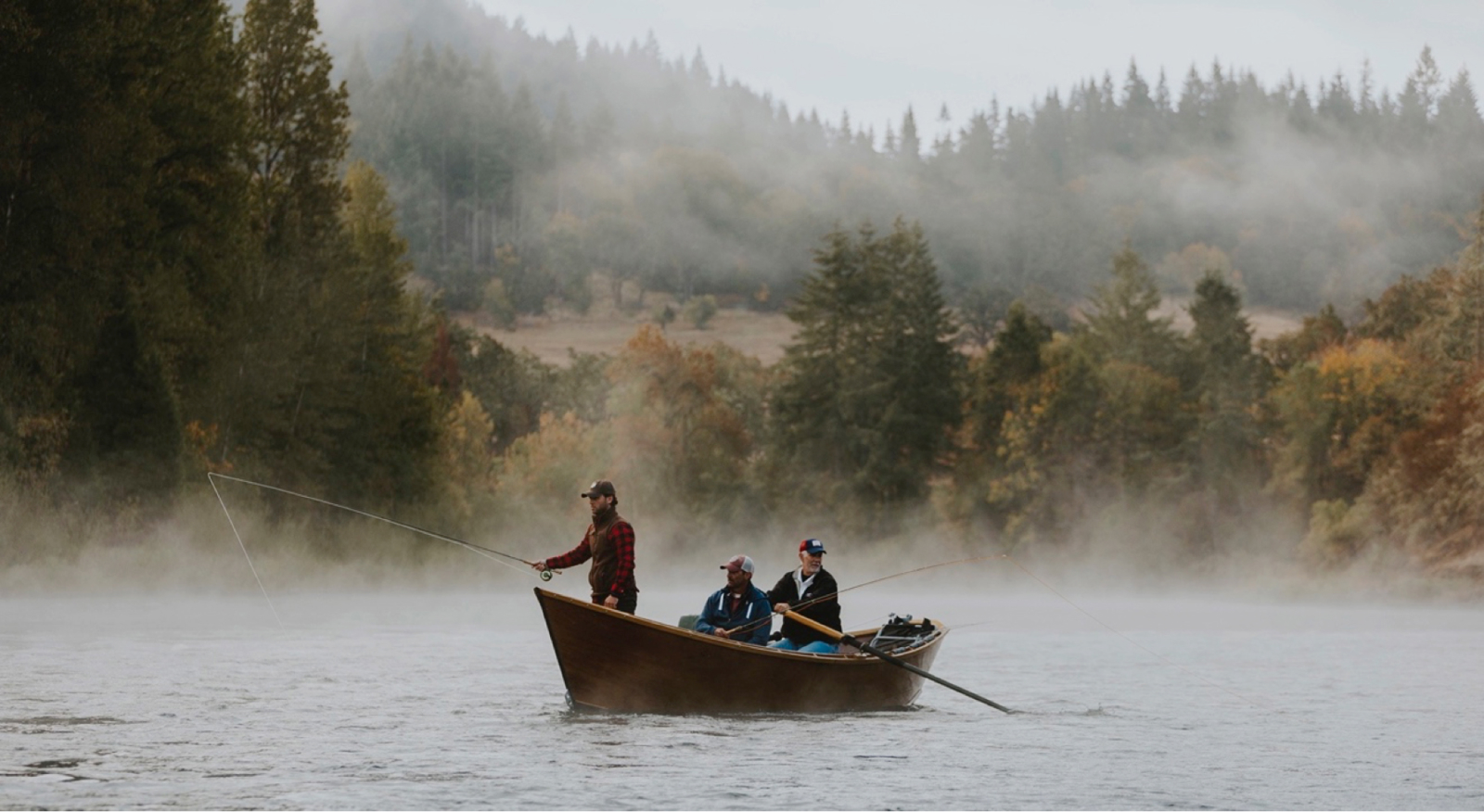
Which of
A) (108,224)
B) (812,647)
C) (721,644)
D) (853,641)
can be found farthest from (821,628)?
(108,224)

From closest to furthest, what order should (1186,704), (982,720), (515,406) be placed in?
1. (982,720)
2. (1186,704)
3. (515,406)

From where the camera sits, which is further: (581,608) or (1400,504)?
(1400,504)

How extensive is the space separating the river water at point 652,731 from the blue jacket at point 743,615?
3.30 feet

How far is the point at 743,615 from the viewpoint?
1920 cm

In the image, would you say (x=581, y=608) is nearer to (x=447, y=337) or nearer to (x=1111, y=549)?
(x=1111, y=549)

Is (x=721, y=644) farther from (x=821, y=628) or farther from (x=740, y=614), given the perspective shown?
(x=821, y=628)

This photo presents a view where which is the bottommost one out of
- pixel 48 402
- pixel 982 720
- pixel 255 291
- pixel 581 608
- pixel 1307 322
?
pixel 982 720

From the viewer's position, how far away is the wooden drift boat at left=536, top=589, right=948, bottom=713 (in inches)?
679

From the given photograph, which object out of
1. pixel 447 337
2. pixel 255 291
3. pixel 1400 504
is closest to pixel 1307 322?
pixel 1400 504

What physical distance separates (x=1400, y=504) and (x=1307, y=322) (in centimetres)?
3643

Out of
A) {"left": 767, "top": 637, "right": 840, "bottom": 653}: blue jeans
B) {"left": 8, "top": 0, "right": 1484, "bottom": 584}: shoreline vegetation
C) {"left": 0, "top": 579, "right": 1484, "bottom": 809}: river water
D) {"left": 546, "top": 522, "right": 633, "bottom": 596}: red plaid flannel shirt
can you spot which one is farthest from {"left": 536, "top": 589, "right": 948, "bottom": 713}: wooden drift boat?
{"left": 8, "top": 0, "right": 1484, "bottom": 584}: shoreline vegetation

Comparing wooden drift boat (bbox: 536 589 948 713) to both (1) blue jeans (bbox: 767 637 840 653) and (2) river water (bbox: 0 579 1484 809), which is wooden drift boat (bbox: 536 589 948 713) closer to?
(2) river water (bbox: 0 579 1484 809)

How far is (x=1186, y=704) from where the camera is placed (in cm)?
2275

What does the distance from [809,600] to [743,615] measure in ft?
2.91
